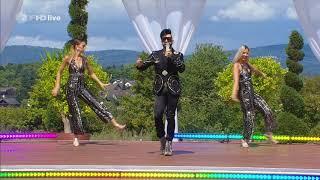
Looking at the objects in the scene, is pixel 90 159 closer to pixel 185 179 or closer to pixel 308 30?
pixel 185 179

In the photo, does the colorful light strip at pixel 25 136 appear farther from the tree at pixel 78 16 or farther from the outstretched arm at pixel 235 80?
the tree at pixel 78 16

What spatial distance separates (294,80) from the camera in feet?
65.8

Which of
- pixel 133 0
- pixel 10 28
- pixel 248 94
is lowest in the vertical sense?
pixel 248 94

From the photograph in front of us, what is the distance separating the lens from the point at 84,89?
9.20 meters

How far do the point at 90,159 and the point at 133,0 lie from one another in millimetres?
5423

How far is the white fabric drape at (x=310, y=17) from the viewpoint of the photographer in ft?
36.3

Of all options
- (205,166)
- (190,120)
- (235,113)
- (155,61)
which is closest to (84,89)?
(155,61)

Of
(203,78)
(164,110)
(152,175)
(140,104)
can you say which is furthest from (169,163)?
(203,78)

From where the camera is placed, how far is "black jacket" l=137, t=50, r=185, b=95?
7.63 meters

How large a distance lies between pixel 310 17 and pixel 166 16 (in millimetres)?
2725

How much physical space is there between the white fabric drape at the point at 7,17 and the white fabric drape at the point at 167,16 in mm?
2326

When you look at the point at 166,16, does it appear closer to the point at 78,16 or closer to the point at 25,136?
the point at 25,136

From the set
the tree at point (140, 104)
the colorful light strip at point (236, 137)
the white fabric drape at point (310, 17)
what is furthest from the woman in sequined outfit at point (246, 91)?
the tree at point (140, 104)

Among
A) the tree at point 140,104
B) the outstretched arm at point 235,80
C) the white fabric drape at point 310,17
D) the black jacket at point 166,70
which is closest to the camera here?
the black jacket at point 166,70
